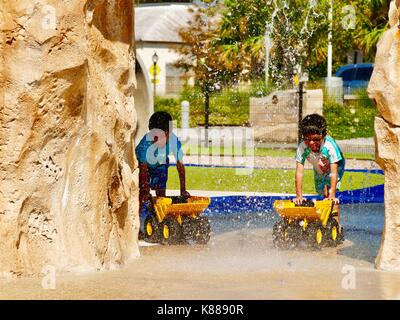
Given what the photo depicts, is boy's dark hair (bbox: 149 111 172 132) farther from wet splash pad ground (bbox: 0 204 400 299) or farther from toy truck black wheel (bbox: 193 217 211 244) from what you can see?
wet splash pad ground (bbox: 0 204 400 299)

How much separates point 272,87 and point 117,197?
66.2ft

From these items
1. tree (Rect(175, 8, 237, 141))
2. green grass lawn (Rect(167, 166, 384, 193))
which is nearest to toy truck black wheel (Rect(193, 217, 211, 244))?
green grass lawn (Rect(167, 166, 384, 193))

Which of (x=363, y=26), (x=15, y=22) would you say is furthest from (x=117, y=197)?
(x=363, y=26)

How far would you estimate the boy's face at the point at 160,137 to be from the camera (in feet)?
35.0

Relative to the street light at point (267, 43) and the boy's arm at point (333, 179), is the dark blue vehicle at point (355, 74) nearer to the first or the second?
the street light at point (267, 43)

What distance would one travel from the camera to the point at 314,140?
10.3 metres

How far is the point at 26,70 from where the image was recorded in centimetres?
767

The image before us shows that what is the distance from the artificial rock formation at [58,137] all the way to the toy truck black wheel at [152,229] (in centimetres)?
154

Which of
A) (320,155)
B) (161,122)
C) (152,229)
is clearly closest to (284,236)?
(320,155)

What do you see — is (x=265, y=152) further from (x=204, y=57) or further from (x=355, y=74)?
(x=204, y=57)

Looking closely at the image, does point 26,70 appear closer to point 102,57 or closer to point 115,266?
point 102,57

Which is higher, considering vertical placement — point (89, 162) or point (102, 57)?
point (102, 57)

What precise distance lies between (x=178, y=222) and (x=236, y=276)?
2142 mm
